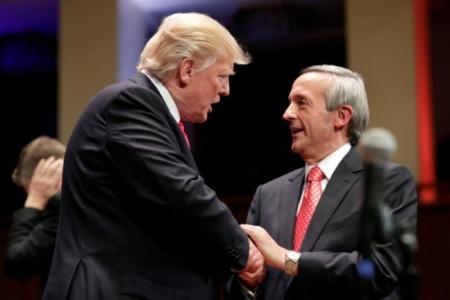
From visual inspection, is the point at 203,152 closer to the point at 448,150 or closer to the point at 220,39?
the point at 448,150

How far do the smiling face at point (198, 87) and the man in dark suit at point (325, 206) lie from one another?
40 centimetres

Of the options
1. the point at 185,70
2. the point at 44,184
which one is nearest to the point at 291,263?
the point at 185,70

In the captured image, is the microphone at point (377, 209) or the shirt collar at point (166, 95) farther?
the shirt collar at point (166, 95)

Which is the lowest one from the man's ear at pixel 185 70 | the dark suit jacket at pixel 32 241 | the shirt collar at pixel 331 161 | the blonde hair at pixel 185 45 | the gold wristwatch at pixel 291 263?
the dark suit jacket at pixel 32 241

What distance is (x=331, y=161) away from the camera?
290cm

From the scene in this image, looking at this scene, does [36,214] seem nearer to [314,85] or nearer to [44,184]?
[44,184]

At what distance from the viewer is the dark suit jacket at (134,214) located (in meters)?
2.31

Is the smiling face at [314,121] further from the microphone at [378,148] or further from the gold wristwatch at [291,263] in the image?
the microphone at [378,148]

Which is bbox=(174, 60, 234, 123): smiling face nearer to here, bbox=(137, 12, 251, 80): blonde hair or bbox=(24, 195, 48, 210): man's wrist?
bbox=(137, 12, 251, 80): blonde hair

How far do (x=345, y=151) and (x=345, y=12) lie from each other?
3684 millimetres

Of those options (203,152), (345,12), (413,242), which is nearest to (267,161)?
(203,152)

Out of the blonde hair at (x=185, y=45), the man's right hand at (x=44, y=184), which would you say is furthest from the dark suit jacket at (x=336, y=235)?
the man's right hand at (x=44, y=184)

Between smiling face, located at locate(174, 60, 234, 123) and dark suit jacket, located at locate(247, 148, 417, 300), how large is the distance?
0.49m

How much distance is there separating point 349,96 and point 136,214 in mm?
988
